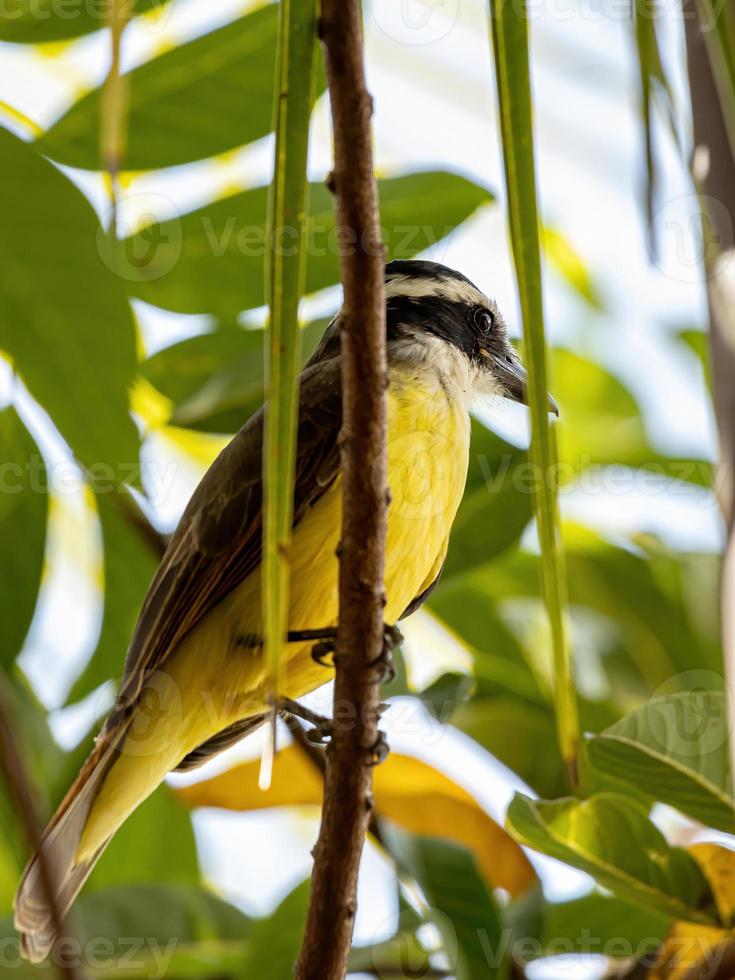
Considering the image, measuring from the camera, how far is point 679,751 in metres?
1.94

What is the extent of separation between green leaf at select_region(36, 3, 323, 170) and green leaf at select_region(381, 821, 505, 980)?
4.61ft

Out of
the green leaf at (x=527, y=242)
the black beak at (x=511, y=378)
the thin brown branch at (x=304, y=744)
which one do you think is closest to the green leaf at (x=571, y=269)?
the black beak at (x=511, y=378)

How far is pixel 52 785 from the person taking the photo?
109 inches

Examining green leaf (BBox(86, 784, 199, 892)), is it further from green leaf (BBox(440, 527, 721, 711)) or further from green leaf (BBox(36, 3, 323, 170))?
green leaf (BBox(36, 3, 323, 170))

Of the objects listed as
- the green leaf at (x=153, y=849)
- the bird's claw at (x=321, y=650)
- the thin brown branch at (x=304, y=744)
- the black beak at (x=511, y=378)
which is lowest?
the green leaf at (x=153, y=849)

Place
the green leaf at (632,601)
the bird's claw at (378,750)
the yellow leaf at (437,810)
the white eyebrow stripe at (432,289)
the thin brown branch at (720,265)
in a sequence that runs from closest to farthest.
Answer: the thin brown branch at (720,265), the bird's claw at (378,750), the yellow leaf at (437,810), the white eyebrow stripe at (432,289), the green leaf at (632,601)

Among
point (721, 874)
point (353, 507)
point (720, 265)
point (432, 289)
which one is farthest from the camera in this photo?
point (432, 289)

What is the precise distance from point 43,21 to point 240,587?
3.69 feet

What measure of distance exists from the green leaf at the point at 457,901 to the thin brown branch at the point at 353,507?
566 mm

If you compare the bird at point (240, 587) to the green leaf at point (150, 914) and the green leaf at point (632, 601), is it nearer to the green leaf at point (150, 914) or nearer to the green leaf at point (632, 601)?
the green leaf at point (150, 914)

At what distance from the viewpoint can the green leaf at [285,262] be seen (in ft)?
2.64

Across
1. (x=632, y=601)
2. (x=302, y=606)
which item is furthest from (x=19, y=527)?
(x=632, y=601)

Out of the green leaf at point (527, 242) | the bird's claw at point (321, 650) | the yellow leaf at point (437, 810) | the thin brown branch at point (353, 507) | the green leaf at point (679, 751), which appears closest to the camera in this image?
the green leaf at point (527, 242)

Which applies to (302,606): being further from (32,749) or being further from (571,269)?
(571,269)
